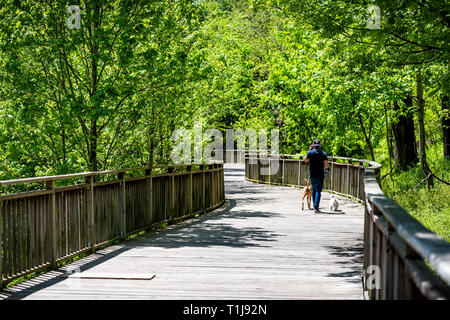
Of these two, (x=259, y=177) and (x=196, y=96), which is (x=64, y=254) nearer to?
(x=196, y=96)

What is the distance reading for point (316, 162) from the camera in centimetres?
1471

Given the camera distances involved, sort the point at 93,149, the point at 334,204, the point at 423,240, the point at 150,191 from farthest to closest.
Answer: the point at 334,204 < the point at 93,149 < the point at 150,191 < the point at 423,240

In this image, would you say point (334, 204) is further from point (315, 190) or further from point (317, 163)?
point (317, 163)

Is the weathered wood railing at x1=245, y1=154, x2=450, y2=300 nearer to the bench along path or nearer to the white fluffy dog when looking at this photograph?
the bench along path

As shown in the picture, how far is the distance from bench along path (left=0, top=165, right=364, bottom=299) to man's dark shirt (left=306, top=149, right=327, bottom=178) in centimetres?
202

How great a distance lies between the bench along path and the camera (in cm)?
614

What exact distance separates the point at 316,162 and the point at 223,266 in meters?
7.61

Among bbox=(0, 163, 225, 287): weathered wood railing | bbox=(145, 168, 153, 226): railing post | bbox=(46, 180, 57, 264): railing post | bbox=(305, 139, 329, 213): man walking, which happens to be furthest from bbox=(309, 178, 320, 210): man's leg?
bbox=(46, 180, 57, 264): railing post

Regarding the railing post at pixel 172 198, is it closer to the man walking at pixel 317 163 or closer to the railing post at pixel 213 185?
the railing post at pixel 213 185

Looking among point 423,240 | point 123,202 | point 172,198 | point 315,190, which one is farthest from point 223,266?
point 315,190

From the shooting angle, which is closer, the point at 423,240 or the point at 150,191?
the point at 423,240

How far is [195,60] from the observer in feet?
38.4
